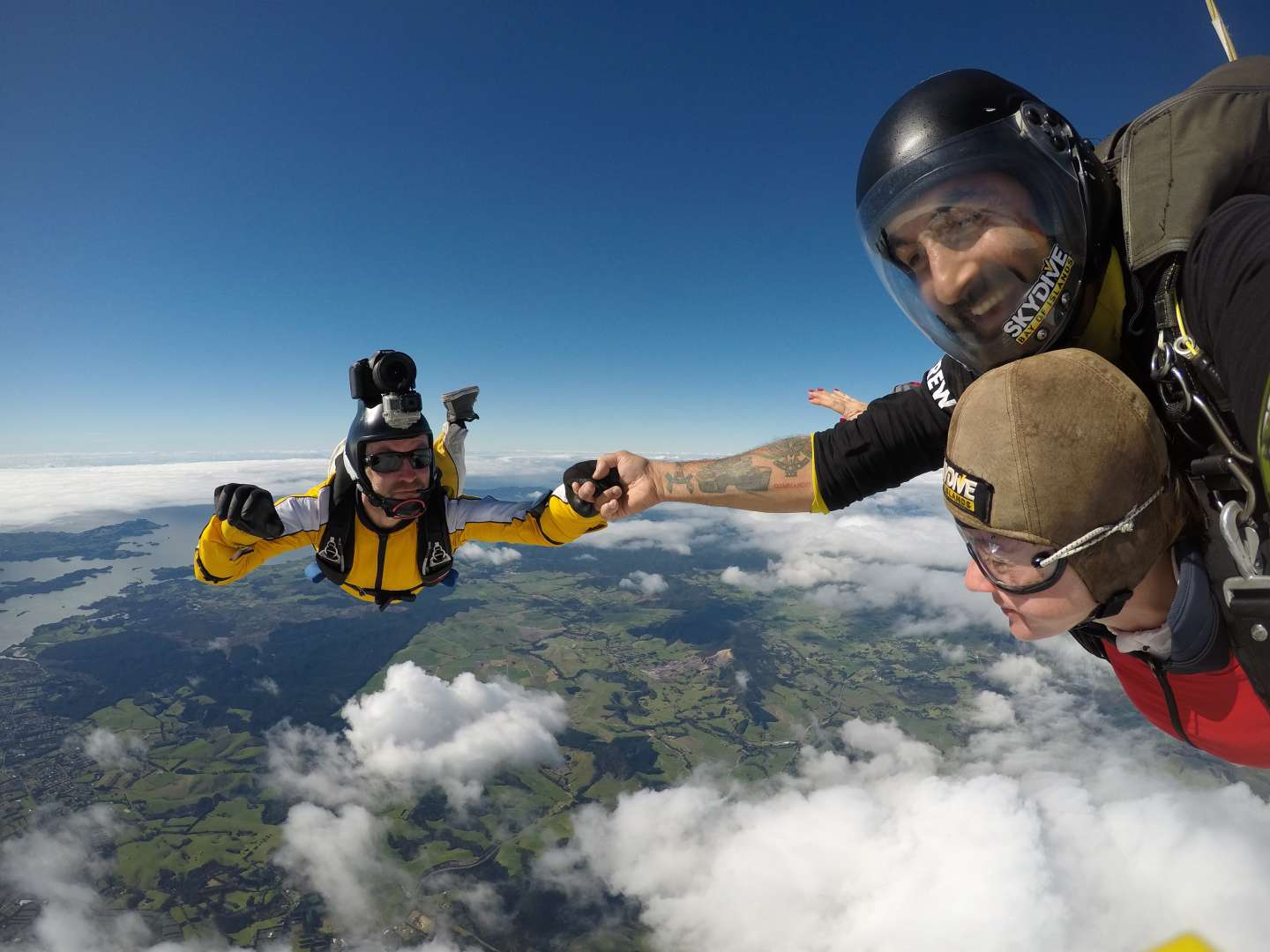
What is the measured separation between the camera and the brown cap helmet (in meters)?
1.46

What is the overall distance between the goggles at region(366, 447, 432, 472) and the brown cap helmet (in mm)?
3949

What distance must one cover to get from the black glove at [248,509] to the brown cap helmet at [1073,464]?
13.9ft

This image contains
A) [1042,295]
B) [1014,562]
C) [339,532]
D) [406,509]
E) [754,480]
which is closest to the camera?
[1014,562]

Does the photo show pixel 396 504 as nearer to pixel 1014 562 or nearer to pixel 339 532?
pixel 339 532

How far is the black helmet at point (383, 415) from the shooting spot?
428 centimetres

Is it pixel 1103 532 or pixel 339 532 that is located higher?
pixel 1103 532

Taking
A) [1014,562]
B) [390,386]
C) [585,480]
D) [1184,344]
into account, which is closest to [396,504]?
[390,386]

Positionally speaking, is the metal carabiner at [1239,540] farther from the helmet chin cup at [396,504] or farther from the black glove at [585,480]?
the helmet chin cup at [396,504]

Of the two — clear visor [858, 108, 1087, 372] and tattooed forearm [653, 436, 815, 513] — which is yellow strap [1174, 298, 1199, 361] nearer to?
clear visor [858, 108, 1087, 372]

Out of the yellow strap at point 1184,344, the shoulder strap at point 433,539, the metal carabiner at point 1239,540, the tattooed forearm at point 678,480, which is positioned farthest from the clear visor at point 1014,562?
the shoulder strap at point 433,539

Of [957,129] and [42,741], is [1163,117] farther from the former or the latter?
[42,741]

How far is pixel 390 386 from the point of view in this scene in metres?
4.33

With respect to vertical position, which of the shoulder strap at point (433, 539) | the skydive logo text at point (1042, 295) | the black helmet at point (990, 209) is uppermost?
the black helmet at point (990, 209)

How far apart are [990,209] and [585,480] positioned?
87.4 inches
